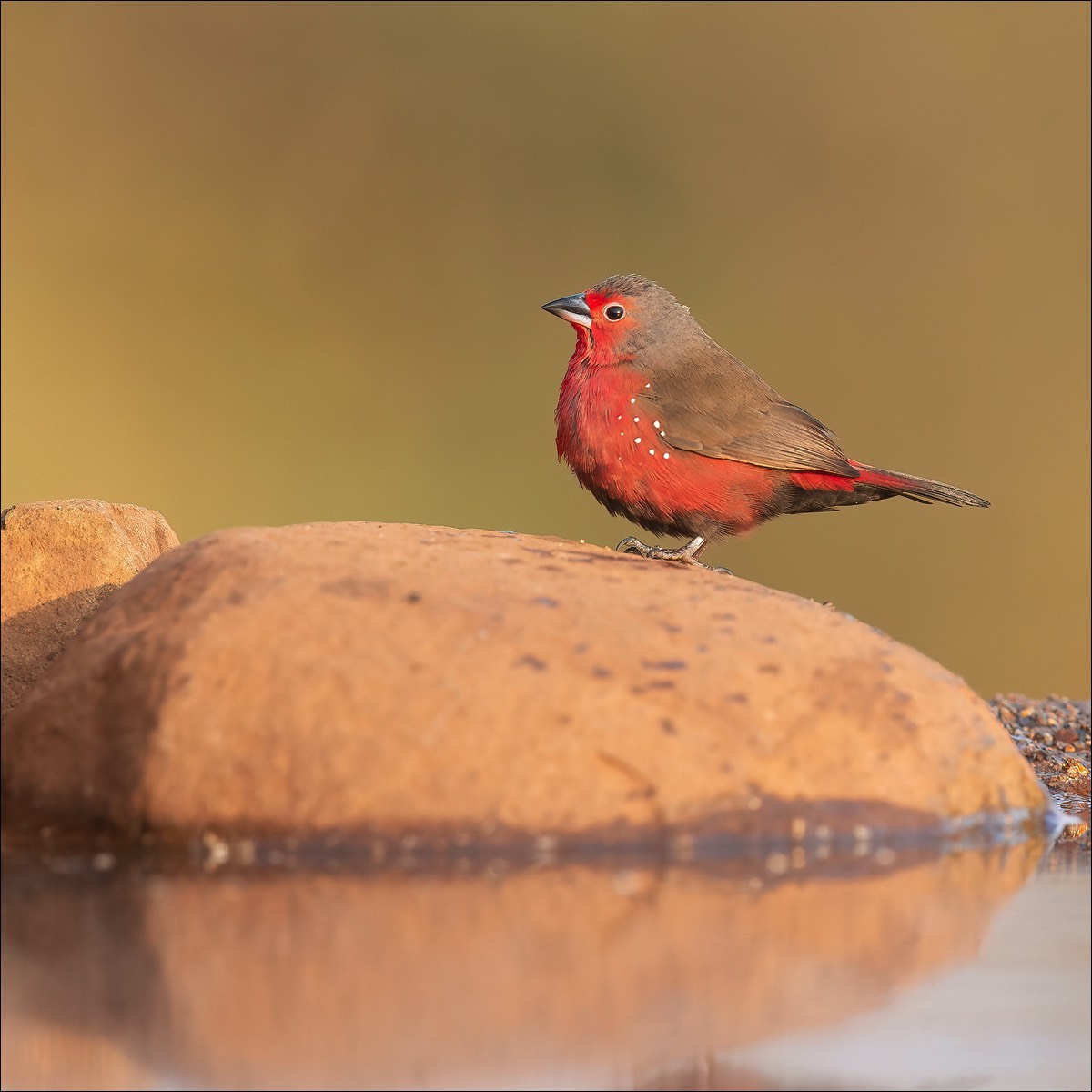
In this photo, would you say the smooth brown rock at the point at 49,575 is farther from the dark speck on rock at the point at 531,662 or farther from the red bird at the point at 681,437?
the red bird at the point at 681,437

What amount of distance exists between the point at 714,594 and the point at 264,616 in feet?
3.22

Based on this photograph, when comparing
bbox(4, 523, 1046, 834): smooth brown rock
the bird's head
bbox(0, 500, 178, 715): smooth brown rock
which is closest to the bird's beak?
the bird's head

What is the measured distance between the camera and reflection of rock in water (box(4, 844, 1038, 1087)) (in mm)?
1718

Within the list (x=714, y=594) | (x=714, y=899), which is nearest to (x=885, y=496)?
(x=714, y=594)

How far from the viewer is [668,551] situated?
14.9 ft

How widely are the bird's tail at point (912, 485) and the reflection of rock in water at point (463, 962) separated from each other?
2.20 meters

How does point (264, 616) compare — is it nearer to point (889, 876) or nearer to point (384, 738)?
point (384, 738)

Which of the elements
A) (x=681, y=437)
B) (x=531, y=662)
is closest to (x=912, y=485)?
(x=681, y=437)

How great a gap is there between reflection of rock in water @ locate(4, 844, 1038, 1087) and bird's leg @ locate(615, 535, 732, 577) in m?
1.73

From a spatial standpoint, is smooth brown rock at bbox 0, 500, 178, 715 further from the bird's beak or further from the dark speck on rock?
the bird's beak

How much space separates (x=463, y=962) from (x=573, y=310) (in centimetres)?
322

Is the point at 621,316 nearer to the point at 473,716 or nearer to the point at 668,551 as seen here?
the point at 668,551

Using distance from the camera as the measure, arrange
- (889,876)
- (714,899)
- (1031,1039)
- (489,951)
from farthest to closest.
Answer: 1. (889,876)
2. (714,899)
3. (489,951)
4. (1031,1039)

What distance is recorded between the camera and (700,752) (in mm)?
2924
